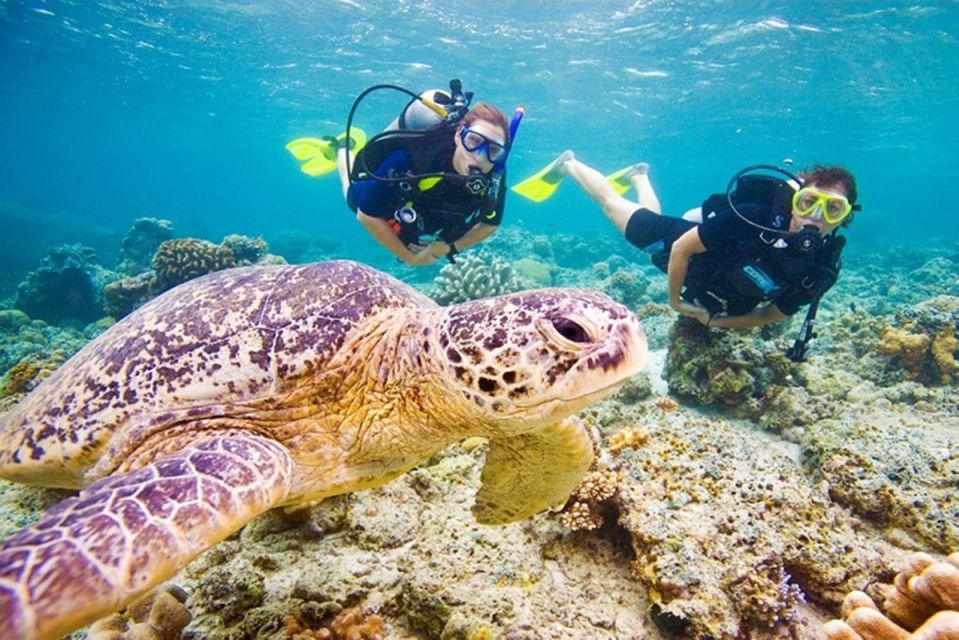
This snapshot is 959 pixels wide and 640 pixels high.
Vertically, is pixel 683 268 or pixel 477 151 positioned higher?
pixel 477 151

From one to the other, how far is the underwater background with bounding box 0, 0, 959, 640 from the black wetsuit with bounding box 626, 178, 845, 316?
557 millimetres

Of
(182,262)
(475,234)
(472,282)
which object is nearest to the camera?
(475,234)

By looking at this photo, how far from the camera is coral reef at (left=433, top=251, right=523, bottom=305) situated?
965cm

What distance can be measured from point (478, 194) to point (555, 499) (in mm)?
3249

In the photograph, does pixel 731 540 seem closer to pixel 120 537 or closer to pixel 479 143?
pixel 120 537

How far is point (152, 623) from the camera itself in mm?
2297

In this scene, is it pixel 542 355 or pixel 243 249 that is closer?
pixel 542 355

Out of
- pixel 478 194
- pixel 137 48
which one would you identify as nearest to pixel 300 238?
pixel 137 48

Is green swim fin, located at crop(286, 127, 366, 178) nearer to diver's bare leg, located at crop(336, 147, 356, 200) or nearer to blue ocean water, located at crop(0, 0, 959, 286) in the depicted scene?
diver's bare leg, located at crop(336, 147, 356, 200)

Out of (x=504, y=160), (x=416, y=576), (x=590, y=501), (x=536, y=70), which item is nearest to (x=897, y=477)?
(x=590, y=501)

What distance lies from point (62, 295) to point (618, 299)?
14.7 m

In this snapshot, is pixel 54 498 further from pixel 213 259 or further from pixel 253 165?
pixel 253 165

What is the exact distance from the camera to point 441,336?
2098mm

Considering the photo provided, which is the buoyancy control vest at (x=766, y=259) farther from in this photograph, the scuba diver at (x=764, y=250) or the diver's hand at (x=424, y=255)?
the diver's hand at (x=424, y=255)
